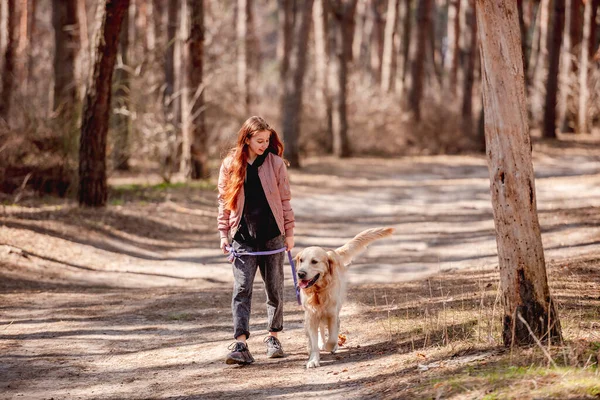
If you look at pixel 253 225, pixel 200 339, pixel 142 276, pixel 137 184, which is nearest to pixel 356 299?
pixel 200 339

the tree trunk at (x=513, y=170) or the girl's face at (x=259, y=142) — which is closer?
the tree trunk at (x=513, y=170)

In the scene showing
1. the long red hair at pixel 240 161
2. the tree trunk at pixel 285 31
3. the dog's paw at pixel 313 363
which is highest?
the tree trunk at pixel 285 31

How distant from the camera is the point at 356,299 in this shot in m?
9.52

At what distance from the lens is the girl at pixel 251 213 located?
22.4ft

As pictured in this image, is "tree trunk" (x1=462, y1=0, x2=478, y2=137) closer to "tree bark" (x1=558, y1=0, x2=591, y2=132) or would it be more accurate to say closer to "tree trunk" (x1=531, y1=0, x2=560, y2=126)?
"tree bark" (x1=558, y1=0, x2=591, y2=132)

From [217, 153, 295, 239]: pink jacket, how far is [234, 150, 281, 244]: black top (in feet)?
0.13

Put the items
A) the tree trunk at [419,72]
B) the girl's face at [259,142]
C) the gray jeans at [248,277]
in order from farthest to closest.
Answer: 1. the tree trunk at [419,72]
2. the gray jeans at [248,277]
3. the girl's face at [259,142]

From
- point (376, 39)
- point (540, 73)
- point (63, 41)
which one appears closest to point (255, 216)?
point (63, 41)

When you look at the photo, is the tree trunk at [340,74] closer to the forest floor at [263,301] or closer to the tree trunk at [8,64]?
the forest floor at [263,301]

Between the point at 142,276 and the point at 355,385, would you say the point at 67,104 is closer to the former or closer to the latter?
the point at 142,276

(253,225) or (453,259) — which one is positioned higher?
(253,225)

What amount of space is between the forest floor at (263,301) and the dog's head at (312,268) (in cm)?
70

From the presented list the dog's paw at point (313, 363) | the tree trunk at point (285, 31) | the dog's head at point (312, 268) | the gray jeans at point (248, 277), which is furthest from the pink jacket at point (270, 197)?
the tree trunk at point (285, 31)

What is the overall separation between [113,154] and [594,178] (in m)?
11.7
